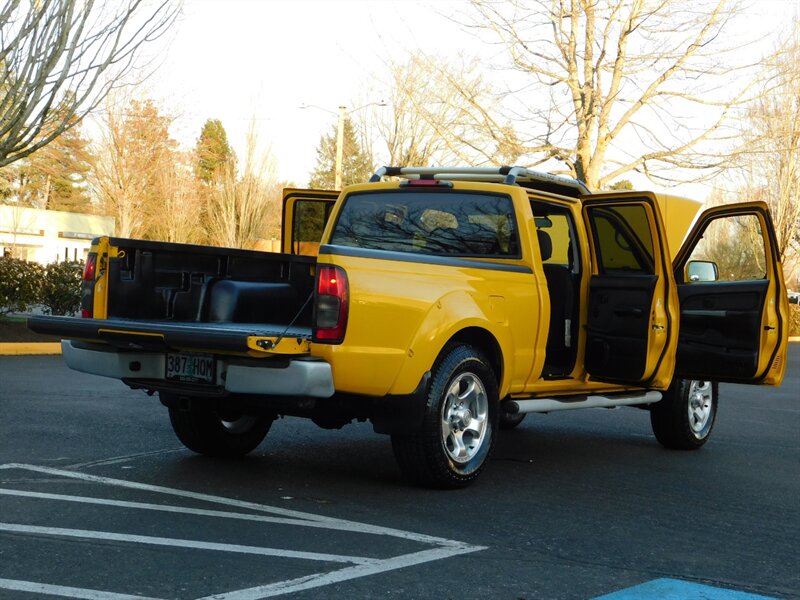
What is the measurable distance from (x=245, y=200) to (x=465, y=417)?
131 ft

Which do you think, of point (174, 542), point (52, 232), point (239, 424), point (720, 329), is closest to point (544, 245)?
point (720, 329)

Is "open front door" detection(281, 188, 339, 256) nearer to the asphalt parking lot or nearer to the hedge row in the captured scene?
the asphalt parking lot

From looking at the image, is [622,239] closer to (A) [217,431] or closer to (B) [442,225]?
(B) [442,225]

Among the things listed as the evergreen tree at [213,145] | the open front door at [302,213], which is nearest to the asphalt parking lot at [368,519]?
the open front door at [302,213]

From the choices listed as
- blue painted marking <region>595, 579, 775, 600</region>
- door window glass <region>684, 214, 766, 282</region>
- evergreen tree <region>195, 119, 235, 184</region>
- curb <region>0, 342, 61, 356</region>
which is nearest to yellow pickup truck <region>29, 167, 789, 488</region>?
blue painted marking <region>595, 579, 775, 600</region>

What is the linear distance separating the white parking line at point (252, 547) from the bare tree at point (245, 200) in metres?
38.1

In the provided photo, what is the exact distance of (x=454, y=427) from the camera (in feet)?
21.8

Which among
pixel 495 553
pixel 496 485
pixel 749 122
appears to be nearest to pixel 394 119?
pixel 749 122

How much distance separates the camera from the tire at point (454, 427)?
6.36 metres

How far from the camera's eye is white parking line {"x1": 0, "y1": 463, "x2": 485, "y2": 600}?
416 centimetres

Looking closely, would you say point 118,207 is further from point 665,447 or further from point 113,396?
point 665,447

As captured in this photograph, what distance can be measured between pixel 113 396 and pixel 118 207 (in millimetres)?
33011

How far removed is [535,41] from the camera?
22.0 m

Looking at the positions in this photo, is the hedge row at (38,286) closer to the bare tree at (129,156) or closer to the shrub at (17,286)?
the shrub at (17,286)
